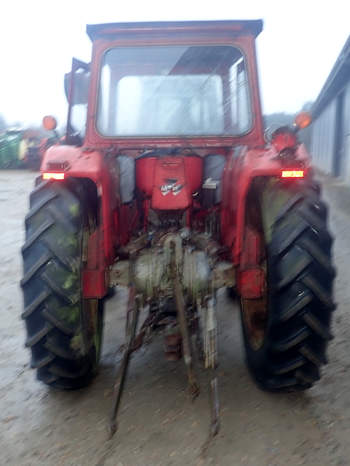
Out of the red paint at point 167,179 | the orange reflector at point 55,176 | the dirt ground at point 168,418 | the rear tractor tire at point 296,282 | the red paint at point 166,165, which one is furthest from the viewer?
the red paint at point 167,179

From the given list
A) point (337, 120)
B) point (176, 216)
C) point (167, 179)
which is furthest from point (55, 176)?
point (337, 120)

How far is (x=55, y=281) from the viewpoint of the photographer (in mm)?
2812

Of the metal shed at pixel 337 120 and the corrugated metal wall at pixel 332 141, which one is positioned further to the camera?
the corrugated metal wall at pixel 332 141

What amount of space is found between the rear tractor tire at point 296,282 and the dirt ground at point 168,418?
0.22 metres

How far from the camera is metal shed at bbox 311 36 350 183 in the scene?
43.1ft

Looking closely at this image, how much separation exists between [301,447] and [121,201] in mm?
1677

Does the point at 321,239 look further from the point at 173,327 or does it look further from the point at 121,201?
the point at 121,201

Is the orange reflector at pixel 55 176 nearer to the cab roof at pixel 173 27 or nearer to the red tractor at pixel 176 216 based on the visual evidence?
the red tractor at pixel 176 216

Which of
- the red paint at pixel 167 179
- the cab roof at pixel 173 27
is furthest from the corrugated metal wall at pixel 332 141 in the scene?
the red paint at pixel 167 179

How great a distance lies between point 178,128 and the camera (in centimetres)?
341

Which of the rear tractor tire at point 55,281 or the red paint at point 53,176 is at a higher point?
the red paint at point 53,176

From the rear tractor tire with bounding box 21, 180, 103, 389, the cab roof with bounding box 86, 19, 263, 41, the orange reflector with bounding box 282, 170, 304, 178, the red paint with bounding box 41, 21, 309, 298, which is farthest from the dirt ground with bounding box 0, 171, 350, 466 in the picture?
the cab roof with bounding box 86, 19, 263, 41

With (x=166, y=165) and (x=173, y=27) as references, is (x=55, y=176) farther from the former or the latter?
(x=173, y=27)

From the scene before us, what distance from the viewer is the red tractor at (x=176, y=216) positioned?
2809mm
